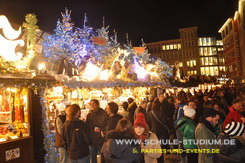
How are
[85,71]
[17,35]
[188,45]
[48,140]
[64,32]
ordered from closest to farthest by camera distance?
[17,35] → [48,140] → [85,71] → [64,32] → [188,45]

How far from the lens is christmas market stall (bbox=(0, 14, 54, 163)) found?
5203mm

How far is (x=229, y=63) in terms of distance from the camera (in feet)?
160

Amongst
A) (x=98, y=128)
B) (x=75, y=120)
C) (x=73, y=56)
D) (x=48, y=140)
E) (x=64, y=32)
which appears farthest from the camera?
Result: (x=64, y=32)

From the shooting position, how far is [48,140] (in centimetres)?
630

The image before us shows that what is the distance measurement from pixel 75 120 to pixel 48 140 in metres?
2.73

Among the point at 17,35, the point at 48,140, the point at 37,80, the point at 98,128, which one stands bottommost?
the point at 48,140

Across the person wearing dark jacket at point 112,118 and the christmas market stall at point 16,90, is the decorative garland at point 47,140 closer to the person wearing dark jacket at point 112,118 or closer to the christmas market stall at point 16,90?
the christmas market stall at point 16,90

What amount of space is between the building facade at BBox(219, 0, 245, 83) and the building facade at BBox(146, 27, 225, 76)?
1271cm

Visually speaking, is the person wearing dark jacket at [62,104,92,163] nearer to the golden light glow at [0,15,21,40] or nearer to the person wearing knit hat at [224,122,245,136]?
the person wearing knit hat at [224,122,245,136]

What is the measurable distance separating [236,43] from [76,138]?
147 ft

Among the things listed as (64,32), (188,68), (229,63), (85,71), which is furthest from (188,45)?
(85,71)

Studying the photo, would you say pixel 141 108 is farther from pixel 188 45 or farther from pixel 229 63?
pixel 188 45

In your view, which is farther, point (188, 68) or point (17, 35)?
point (188, 68)

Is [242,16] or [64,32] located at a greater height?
[242,16]
